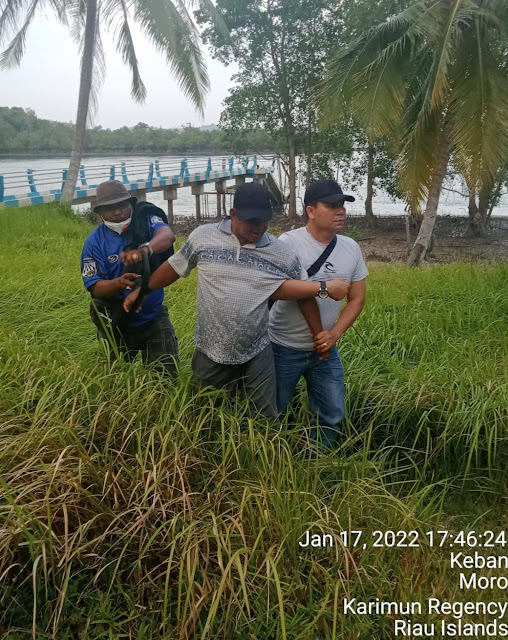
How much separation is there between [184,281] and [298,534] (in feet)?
16.6

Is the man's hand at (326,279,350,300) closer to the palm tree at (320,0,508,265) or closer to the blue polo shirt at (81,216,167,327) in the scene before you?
the blue polo shirt at (81,216,167,327)

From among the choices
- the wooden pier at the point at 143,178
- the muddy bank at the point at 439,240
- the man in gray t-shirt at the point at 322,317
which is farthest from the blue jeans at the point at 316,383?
the wooden pier at the point at 143,178

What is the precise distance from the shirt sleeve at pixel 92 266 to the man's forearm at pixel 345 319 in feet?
4.26

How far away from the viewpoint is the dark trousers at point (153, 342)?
10.5 feet

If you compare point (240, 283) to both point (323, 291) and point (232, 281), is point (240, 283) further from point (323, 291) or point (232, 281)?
point (323, 291)

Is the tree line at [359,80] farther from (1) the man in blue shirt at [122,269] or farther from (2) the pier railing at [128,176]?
(1) the man in blue shirt at [122,269]

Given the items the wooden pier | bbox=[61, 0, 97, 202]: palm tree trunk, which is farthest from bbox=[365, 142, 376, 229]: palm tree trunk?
bbox=[61, 0, 97, 202]: palm tree trunk

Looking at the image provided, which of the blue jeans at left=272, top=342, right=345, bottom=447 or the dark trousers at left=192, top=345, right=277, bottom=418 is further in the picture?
the blue jeans at left=272, top=342, right=345, bottom=447

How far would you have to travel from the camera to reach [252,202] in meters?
2.39

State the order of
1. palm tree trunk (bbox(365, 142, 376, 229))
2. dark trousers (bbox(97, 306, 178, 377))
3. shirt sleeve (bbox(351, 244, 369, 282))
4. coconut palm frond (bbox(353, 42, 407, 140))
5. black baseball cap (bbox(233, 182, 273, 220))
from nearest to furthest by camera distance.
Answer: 1. black baseball cap (bbox(233, 182, 273, 220))
2. shirt sleeve (bbox(351, 244, 369, 282))
3. dark trousers (bbox(97, 306, 178, 377))
4. coconut palm frond (bbox(353, 42, 407, 140))
5. palm tree trunk (bbox(365, 142, 376, 229))

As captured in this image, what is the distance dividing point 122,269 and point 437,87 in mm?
6699

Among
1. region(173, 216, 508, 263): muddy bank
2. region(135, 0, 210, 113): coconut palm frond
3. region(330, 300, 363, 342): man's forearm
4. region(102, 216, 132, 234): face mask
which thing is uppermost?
region(135, 0, 210, 113): coconut palm frond

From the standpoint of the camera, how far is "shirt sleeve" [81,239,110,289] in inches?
115

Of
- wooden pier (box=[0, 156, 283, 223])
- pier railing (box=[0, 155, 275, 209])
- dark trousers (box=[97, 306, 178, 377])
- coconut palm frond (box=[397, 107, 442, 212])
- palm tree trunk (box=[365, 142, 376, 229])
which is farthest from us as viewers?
palm tree trunk (box=[365, 142, 376, 229])
